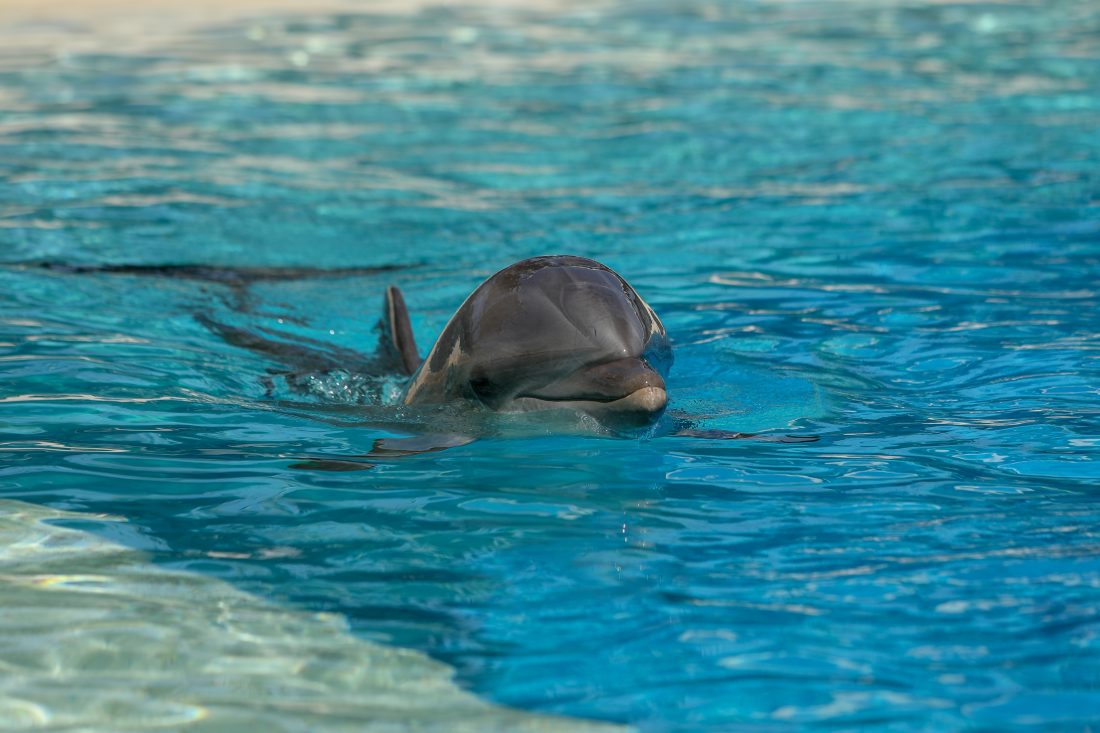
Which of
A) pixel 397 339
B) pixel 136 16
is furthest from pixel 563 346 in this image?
pixel 136 16

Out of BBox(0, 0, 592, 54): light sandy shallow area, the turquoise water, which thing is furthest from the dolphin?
BBox(0, 0, 592, 54): light sandy shallow area

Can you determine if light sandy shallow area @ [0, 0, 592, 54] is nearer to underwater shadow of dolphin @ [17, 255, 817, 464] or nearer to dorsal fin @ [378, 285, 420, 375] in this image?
dorsal fin @ [378, 285, 420, 375]

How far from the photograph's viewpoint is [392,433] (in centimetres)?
435

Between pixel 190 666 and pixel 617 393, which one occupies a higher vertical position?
pixel 617 393

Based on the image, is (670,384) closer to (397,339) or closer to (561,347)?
(397,339)

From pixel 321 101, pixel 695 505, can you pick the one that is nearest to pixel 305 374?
pixel 695 505

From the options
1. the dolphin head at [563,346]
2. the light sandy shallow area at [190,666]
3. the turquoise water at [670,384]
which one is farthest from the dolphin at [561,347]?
the light sandy shallow area at [190,666]

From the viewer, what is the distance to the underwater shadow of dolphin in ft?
12.7

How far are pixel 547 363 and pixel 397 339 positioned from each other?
1542 millimetres

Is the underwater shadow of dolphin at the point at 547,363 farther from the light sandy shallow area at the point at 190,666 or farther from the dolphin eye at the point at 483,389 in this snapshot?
the light sandy shallow area at the point at 190,666

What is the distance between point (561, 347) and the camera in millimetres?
3902

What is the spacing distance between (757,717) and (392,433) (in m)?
1.89

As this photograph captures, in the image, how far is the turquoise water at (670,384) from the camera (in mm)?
3035

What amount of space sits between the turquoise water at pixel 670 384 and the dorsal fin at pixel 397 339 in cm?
33
